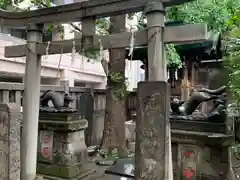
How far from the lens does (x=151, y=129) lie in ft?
11.2

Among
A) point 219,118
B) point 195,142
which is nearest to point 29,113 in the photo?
point 195,142

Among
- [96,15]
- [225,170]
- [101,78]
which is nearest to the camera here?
[96,15]

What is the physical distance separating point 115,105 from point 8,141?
3.91 metres

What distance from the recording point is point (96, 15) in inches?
154

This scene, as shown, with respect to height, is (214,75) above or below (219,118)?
above

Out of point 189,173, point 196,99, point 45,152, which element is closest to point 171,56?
point 196,99

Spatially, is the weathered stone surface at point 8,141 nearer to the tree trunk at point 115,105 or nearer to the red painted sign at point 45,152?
the red painted sign at point 45,152

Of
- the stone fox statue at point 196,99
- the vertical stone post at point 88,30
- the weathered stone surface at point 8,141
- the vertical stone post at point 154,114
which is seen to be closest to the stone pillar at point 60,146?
the weathered stone surface at point 8,141

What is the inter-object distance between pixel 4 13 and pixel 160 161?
13.5 feet

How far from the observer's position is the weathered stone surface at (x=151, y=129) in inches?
131

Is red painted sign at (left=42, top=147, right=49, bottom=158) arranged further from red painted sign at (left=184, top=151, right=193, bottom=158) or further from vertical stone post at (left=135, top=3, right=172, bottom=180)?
red painted sign at (left=184, top=151, right=193, bottom=158)

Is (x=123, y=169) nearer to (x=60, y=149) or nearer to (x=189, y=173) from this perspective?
(x=60, y=149)

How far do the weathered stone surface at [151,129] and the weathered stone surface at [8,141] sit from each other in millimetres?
1957

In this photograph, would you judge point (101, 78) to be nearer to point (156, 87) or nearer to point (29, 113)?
point (29, 113)
